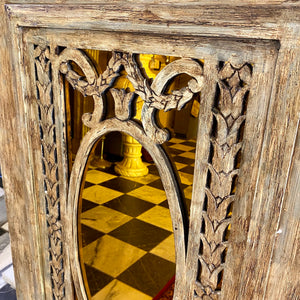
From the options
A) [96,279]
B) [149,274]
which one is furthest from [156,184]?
[96,279]

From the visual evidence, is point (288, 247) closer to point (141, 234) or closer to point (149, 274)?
point (149, 274)

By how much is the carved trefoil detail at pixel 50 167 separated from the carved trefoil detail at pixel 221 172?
0.39m

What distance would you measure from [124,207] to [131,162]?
2.73 ft

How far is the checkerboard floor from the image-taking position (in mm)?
1627

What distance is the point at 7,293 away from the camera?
147 cm

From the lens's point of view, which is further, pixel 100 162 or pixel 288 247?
pixel 100 162

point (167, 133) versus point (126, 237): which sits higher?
point (167, 133)

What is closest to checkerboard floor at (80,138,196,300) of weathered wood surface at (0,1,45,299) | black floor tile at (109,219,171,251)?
black floor tile at (109,219,171,251)

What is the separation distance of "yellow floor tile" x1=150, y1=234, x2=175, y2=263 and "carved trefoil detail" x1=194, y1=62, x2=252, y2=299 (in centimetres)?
130

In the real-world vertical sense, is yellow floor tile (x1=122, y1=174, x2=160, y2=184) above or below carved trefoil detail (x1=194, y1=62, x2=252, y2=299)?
below

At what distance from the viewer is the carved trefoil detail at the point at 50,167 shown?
0.71 meters

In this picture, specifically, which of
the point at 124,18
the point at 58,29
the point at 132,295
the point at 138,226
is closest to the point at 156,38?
the point at 124,18

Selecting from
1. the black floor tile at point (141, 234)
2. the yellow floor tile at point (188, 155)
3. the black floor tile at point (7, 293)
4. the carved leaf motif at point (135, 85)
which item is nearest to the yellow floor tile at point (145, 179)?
the black floor tile at point (141, 234)

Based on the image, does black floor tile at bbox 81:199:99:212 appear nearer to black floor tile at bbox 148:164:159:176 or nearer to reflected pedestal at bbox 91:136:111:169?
reflected pedestal at bbox 91:136:111:169
